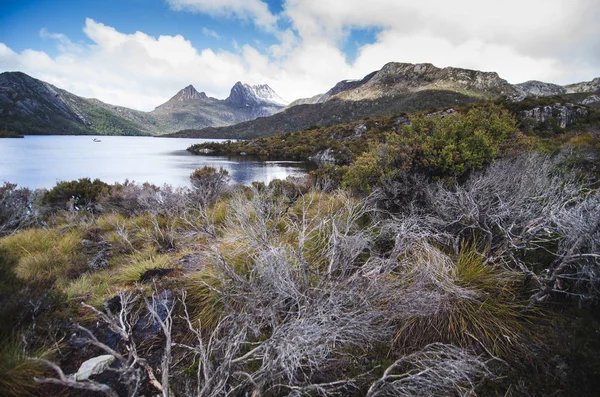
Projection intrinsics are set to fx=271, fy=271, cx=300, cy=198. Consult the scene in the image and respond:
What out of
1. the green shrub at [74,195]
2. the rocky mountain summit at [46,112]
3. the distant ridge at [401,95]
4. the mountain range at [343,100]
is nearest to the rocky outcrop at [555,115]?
the green shrub at [74,195]

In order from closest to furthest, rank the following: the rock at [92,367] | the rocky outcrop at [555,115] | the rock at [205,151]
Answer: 1. the rock at [92,367]
2. the rocky outcrop at [555,115]
3. the rock at [205,151]

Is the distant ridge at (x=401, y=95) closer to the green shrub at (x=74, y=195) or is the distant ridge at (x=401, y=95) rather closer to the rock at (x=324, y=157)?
the rock at (x=324, y=157)

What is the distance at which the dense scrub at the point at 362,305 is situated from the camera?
6.48 feet

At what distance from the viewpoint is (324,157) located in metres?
34.4

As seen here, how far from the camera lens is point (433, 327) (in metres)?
2.68

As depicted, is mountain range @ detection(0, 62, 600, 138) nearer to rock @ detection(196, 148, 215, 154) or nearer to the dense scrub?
rock @ detection(196, 148, 215, 154)

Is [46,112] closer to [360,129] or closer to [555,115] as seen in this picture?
[360,129]

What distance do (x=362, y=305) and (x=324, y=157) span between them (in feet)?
107

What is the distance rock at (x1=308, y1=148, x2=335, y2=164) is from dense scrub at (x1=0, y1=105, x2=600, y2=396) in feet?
90.4

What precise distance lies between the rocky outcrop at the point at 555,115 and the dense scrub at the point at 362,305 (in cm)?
2191

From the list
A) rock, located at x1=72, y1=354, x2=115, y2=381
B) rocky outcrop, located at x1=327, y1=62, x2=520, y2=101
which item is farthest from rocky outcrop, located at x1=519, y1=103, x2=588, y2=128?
rocky outcrop, located at x1=327, y1=62, x2=520, y2=101

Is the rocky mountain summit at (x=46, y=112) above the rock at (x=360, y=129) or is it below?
above

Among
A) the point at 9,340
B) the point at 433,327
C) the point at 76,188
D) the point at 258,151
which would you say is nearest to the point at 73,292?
the point at 9,340

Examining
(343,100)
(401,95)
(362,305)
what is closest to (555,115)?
(362,305)
